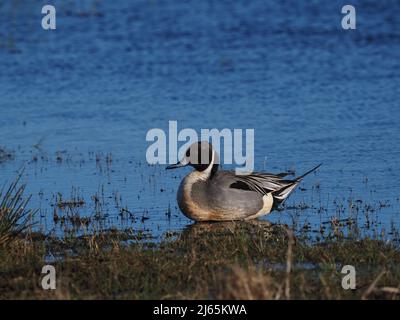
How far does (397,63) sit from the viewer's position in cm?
1642

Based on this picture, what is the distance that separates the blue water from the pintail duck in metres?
0.21

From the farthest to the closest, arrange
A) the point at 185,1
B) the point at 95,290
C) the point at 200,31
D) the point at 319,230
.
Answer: the point at 185,1, the point at 200,31, the point at 319,230, the point at 95,290

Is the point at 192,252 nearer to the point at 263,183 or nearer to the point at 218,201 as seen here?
the point at 218,201

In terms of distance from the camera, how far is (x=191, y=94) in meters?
15.0

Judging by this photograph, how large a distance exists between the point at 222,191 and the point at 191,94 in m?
5.51

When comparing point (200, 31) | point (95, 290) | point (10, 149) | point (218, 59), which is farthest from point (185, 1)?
point (95, 290)

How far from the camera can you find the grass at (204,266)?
21.1 feet

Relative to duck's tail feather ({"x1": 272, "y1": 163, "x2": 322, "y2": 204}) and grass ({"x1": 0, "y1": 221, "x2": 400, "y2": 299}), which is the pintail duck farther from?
grass ({"x1": 0, "y1": 221, "x2": 400, "y2": 299})

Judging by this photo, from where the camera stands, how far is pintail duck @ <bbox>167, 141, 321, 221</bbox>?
964cm

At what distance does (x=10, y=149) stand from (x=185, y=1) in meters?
9.46

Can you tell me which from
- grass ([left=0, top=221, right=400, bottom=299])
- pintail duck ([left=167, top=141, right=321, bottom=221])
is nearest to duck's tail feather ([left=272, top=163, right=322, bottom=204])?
pintail duck ([left=167, top=141, right=321, bottom=221])

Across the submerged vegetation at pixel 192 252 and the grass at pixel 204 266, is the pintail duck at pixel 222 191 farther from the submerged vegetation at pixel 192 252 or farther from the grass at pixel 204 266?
the grass at pixel 204 266

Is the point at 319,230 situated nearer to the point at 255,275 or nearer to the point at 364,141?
the point at 255,275

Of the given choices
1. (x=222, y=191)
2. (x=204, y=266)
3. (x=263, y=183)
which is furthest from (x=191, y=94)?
(x=204, y=266)
